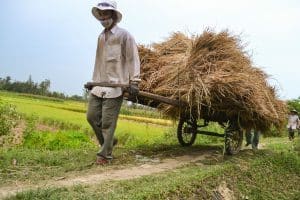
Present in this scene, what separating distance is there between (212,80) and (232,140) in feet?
5.38

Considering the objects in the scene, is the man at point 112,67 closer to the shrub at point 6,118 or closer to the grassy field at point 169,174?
the grassy field at point 169,174

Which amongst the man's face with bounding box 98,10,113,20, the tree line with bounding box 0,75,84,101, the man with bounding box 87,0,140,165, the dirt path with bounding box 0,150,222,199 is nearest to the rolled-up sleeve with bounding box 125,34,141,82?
the man with bounding box 87,0,140,165

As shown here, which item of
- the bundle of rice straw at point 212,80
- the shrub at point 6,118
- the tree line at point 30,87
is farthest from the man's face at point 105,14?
the tree line at point 30,87

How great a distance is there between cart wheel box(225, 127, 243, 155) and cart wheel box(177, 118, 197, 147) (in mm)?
837

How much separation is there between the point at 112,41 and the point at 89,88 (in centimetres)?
81

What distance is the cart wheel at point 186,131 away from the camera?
361 inches

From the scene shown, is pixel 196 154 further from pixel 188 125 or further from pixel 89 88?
pixel 89 88

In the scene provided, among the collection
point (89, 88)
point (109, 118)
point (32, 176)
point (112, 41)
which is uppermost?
point (112, 41)

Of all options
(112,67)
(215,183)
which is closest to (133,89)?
(112,67)

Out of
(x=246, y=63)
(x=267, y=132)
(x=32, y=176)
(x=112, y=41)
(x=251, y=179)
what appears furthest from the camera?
(x=267, y=132)

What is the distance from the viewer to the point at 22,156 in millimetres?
6980

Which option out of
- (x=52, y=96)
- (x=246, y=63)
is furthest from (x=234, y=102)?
(x=52, y=96)

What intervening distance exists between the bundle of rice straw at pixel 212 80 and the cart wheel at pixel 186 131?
79cm

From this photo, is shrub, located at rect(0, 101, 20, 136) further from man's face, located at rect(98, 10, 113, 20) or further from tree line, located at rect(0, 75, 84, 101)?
tree line, located at rect(0, 75, 84, 101)
